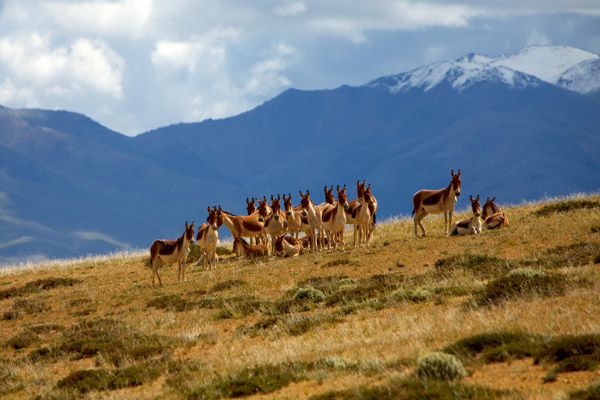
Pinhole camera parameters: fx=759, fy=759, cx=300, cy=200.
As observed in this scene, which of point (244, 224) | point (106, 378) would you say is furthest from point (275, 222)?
point (106, 378)

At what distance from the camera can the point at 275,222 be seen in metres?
29.8

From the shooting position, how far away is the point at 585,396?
9352mm

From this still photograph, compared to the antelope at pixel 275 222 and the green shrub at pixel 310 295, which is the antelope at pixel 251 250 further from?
the green shrub at pixel 310 295

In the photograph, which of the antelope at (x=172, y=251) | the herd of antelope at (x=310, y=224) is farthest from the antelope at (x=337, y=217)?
the antelope at (x=172, y=251)

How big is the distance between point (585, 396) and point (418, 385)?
220 cm

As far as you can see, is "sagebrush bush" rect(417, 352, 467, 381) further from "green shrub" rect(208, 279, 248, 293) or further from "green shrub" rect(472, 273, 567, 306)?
"green shrub" rect(208, 279, 248, 293)

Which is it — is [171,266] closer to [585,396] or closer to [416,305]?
Answer: [416,305]

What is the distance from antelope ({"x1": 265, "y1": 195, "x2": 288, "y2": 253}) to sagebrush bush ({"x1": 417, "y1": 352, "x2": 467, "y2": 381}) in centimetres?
1829

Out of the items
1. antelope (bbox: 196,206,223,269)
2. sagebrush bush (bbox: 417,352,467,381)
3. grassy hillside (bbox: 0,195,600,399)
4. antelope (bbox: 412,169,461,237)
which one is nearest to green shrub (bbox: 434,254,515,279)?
grassy hillside (bbox: 0,195,600,399)

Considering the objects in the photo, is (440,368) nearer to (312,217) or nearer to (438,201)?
(438,201)

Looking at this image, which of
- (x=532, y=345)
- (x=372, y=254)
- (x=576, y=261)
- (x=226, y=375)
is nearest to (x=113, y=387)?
(x=226, y=375)

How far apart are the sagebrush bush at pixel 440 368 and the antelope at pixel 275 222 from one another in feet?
60.0

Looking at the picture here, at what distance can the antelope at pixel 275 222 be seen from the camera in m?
29.4

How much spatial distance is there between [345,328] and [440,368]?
3925 millimetres
